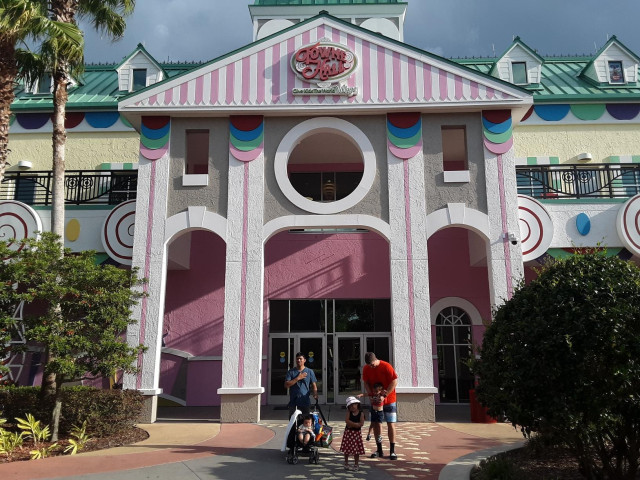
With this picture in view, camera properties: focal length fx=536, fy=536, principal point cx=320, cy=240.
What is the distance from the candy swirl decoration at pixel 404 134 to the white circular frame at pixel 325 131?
2.10 feet

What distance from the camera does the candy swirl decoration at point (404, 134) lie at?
14.6 m

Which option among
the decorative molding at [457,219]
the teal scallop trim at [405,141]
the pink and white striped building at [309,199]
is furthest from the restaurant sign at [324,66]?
the decorative molding at [457,219]

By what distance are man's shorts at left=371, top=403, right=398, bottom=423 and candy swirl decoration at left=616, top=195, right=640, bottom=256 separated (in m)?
9.55

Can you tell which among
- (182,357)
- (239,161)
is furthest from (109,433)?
(239,161)

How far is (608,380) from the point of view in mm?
6512

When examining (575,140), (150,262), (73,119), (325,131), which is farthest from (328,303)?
(73,119)

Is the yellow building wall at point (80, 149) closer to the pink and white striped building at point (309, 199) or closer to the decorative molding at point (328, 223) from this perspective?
the pink and white striped building at point (309, 199)

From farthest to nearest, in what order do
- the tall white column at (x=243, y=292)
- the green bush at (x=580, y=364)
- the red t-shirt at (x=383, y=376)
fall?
the tall white column at (x=243, y=292) < the red t-shirt at (x=383, y=376) < the green bush at (x=580, y=364)

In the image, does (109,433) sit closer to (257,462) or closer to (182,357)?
(257,462)

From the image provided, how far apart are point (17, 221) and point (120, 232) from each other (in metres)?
Result: 2.98

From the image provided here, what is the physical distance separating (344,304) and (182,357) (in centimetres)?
552

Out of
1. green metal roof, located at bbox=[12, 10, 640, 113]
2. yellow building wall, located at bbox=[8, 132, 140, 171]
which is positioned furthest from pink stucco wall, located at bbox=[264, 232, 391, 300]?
yellow building wall, located at bbox=[8, 132, 140, 171]

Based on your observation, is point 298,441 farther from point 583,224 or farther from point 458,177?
point 583,224

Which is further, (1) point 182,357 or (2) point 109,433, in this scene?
(1) point 182,357
